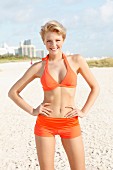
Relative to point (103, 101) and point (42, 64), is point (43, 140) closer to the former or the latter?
point (42, 64)

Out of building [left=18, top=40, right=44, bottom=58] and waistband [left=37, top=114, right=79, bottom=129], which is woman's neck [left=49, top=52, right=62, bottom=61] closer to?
waistband [left=37, top=114, right=79, bottom=129]

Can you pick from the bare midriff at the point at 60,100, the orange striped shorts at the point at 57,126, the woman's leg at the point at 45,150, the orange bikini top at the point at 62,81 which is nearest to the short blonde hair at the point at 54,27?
the orange bikini top at the point at 62,81

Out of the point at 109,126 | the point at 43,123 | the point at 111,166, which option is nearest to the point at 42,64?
the point at 43,123

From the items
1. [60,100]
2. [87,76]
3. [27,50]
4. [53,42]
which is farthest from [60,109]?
[27,50]

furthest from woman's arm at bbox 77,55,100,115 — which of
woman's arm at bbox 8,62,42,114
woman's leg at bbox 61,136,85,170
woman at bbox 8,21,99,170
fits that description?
woman's arm at bbox 8,62,42,114

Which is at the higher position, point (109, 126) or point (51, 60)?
point (51, 60)

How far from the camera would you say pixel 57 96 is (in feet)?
11.0

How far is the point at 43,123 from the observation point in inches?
133

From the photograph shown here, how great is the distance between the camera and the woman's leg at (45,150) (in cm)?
339

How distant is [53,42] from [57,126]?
2.78ft

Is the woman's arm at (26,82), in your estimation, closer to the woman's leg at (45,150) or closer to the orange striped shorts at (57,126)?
the orange striped shorts at (57,126)

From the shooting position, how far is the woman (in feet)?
10.9

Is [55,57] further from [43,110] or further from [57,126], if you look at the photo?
[57,126]

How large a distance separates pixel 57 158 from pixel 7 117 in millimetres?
4556
